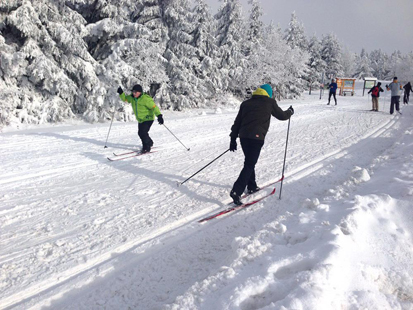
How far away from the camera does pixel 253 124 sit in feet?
14.5

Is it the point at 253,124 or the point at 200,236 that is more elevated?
the point at 253,124

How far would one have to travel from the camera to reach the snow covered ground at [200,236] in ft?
7.72

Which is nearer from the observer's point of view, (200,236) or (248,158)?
(200,236)

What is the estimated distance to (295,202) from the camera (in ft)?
15.2

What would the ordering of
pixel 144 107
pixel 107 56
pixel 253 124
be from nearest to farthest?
pixel 253 124
pixel 144 107
pixel 107 56

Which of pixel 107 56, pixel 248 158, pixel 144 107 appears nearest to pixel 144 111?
pixel 144 107

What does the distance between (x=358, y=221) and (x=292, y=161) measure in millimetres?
3830

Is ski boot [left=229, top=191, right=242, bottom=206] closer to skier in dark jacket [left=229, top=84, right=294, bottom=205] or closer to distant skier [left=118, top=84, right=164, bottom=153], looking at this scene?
skier in dark jacket [left=229, top=84, right=294, bottom=205]

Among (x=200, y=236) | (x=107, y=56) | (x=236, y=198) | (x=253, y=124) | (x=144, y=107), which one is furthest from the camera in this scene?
(x=107, y=56)

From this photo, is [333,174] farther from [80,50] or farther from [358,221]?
[80,50]

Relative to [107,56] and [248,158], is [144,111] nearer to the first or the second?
[248,158]

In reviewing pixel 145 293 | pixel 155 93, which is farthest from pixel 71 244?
pixel 155 93

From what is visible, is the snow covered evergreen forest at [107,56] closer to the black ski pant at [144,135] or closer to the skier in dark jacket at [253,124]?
the black ski pant at [144,135]

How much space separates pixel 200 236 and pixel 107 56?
50.8 feet
